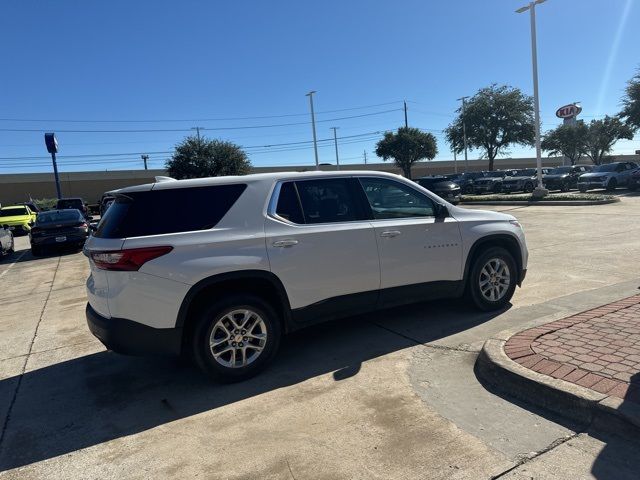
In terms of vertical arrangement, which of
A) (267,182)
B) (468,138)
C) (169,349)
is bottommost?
(169,349)

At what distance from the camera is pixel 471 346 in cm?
473

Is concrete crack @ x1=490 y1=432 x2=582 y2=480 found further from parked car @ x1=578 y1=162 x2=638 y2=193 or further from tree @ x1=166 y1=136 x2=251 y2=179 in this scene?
tree @ x1=166 y1=136 x2=251 y2=179

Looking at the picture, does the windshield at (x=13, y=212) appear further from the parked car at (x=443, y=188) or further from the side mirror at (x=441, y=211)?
the side mirror at (x=441, y=211)

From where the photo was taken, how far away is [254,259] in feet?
13.6

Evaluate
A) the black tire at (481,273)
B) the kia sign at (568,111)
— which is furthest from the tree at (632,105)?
the black tire at (481,273)

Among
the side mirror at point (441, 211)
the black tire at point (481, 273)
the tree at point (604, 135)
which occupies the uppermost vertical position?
the tree at point (604, 135)

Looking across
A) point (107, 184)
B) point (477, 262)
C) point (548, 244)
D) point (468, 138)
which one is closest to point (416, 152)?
point (468, 138)

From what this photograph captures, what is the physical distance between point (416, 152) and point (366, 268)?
164ft

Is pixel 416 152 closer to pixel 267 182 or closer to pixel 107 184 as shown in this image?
pixel 107 184

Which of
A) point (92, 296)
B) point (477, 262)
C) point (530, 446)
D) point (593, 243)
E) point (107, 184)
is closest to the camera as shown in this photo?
point (530, 446)

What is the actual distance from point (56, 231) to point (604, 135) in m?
60.6

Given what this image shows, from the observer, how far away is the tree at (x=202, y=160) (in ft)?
149

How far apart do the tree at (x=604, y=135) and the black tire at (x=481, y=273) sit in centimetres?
5827

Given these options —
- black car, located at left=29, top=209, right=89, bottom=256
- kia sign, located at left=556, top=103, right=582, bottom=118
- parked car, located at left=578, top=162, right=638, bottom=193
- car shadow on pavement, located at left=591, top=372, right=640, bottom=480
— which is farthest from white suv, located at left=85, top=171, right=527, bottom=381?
kia sign, located at left=556, top=103, right=582, bottom=118
